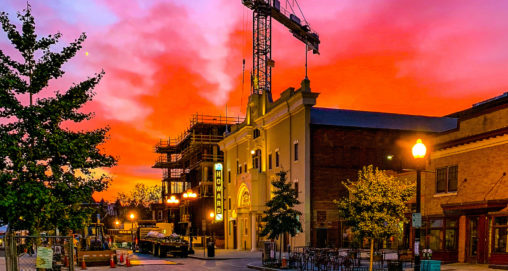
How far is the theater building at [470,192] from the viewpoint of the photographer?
23.8m

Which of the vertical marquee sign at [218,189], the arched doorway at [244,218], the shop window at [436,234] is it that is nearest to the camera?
the shop window at [436,234]

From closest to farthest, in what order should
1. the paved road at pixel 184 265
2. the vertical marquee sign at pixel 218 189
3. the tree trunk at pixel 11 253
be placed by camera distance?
the tree trunk at pixel 11 253 < the paved road at pixel 184 265 < the vertical marquee sign at pixel 218 189

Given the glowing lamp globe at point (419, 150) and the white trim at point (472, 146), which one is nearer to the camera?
the glowing lamp globe at point (419, 150)

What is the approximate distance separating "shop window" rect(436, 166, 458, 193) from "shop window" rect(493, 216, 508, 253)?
11.7 ft

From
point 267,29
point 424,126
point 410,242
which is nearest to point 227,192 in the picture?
point 267,29

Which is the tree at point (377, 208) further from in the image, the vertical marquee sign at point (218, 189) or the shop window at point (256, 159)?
the vertical marquee sign at point (218, 189)

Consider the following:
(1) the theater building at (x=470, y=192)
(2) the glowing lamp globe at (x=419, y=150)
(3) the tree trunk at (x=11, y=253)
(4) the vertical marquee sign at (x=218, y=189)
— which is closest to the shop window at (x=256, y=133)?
(4) the vertical marquee sign at (x=218, y=189)

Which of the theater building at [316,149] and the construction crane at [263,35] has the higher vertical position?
the construction crane at [263,35]

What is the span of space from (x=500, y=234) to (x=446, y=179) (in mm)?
4694

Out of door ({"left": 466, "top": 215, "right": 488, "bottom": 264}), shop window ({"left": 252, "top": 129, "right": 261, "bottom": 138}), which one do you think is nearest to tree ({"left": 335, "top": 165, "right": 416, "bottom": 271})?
door ({"left": 466, "top": 215, "right": 488, "bottom": 264})

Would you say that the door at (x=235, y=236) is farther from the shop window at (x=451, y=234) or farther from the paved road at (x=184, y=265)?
the shop window at (x=451, y=234)

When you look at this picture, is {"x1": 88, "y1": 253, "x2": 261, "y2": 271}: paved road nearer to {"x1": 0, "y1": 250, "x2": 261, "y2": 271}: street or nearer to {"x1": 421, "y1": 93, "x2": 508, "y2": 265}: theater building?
{"x1": 0, "y1": 250, "x2": 261, "y2": 271}: street

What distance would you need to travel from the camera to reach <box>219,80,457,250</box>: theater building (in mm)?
39688

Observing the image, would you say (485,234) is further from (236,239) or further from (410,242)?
(236,239)
